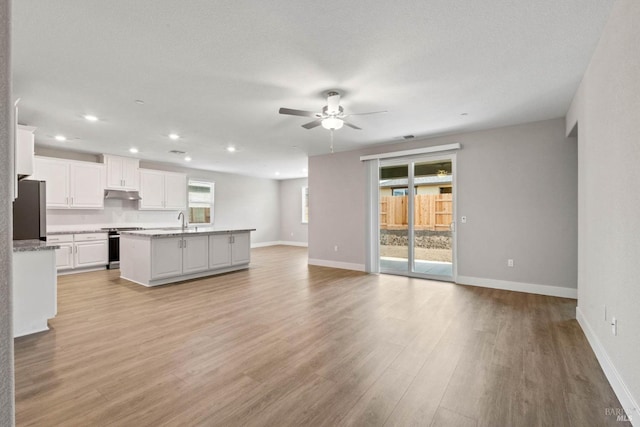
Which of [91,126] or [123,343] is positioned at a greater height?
[91,126]

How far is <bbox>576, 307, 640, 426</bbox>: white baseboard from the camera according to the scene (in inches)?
69.0

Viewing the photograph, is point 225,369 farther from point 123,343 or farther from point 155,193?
point 155,193

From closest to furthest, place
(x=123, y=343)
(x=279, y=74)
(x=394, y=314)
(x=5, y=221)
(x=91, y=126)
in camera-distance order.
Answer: (x=5, y=221) → (x=123, y=343) → (x=279, y=74) → (x=394, y=314) → (x=91, y=126)

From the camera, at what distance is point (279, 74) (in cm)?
301

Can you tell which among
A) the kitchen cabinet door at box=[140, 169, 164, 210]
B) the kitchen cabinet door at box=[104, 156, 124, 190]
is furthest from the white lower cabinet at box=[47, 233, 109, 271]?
the kitchen cabinet door at box=[140, 169, 164, 210]

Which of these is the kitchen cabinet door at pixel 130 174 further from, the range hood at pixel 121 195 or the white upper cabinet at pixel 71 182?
the white upper cabinet at pixel 71 182

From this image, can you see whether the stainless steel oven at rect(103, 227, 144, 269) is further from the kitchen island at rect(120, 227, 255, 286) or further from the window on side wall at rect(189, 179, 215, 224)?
the window on side wall at rect(189, 179, 215, 224)

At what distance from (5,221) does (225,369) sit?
2.07 m

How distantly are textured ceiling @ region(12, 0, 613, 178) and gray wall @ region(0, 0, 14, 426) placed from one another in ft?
5.76

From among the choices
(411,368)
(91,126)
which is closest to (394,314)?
(411,368)

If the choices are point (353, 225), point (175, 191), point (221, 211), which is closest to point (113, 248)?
point (175, 191)

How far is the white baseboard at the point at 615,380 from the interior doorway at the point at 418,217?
2.56 meters

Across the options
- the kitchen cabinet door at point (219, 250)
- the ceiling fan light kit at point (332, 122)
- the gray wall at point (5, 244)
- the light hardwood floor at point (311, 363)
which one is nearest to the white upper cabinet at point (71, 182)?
the light hardwood floor at point (311, 363)

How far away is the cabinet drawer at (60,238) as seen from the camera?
5.66m
